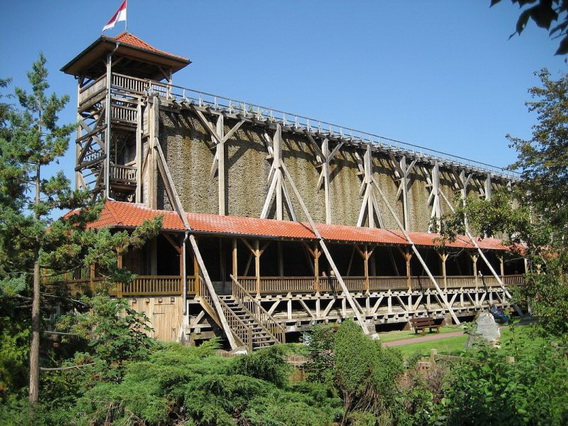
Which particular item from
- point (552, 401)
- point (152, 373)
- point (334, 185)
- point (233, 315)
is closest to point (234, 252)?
point (233, 315)

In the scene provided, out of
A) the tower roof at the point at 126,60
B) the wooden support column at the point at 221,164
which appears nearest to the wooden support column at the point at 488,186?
the wooden support column at the point at 221,164

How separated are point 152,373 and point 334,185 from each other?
25.3m

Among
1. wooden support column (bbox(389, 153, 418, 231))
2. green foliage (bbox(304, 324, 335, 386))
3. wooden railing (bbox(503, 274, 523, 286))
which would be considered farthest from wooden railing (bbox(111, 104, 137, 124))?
wooden railing (bbox(503, 274, 523, 286))

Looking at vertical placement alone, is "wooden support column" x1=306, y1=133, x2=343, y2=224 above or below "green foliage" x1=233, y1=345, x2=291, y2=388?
above

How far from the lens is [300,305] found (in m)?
28.2

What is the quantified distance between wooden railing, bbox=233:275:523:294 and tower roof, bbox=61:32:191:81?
37.3 ft

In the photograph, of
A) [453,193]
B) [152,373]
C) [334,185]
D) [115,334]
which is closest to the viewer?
[152,373]

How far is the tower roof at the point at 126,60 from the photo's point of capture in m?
25.8

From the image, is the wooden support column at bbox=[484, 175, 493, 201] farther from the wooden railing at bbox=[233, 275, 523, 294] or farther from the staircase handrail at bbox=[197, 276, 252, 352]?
the staircase handrail at bbox=[197, 276, 252, 352]

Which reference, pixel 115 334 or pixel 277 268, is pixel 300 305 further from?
pixel 115 334

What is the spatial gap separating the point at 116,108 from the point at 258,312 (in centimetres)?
1154

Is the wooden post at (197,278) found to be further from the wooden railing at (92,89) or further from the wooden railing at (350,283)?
the wooden railing at (92,89)

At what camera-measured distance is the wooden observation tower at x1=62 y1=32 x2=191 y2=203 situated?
25.6 metres

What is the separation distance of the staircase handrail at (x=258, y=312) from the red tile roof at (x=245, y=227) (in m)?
2.35
